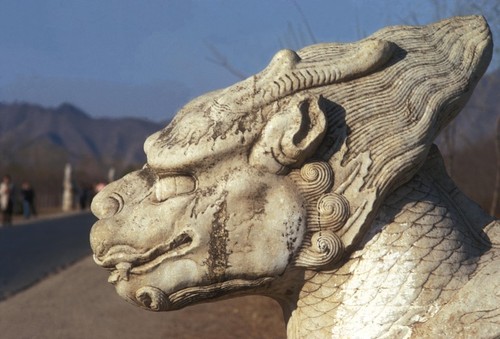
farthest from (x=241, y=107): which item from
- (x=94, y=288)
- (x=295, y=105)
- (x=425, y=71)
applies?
(x=94, y=288)

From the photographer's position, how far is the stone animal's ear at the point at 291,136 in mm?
1918

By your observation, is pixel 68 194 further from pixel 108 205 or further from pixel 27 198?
pixel 108 205

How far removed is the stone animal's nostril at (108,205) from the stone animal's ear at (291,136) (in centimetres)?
41

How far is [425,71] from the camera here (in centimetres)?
208

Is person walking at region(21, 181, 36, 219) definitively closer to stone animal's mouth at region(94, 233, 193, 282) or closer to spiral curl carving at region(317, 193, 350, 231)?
stone animal's mouth at region(94, 233, 193, 282)

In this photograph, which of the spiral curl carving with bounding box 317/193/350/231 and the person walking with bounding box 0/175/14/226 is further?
the person walking with bounding box 0/175/14/226

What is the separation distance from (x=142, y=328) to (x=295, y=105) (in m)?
5.26

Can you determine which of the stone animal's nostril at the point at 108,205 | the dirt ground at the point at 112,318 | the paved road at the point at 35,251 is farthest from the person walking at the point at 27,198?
the stone animal's nostril at the point at 108,205

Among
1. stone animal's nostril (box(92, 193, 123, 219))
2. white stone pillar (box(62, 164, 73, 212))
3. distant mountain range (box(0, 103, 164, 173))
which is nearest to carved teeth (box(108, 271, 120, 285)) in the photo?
stone animal's nostril (box(92, 193, 123, 219))

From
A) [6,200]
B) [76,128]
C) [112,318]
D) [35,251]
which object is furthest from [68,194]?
[76,128]

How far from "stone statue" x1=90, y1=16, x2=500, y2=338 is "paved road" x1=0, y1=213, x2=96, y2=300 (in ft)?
21.4

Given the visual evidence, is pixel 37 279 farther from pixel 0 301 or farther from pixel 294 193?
pixel 294 193

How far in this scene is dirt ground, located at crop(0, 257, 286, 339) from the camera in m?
6.38

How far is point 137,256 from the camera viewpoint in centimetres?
197
